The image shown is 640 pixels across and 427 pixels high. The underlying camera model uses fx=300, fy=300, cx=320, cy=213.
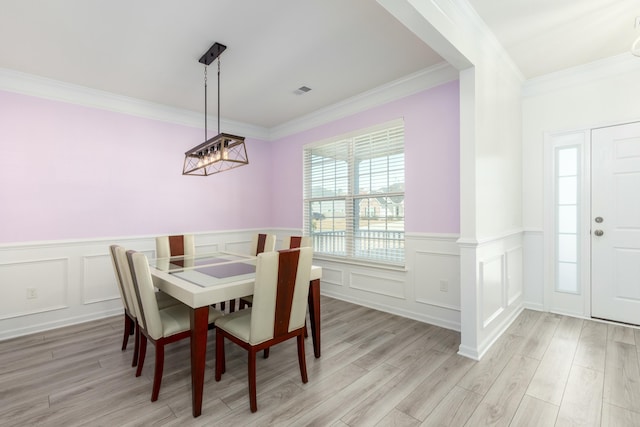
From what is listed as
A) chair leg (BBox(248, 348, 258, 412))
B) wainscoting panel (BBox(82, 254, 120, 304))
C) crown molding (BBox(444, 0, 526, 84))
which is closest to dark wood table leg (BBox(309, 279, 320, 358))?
chair leg (BBox(248, 348, 258, 412))

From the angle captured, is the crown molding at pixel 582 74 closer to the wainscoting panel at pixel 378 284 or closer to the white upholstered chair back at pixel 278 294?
the wainscoting panel at pixel 378 284

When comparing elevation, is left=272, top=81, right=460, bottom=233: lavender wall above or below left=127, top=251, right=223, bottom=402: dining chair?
above

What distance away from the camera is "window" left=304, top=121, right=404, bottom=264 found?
11.9 feet

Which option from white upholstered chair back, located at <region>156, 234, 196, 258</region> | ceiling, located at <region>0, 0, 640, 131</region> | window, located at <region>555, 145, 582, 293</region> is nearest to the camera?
ceiling, located at <region>0, 0, 640, 131</region>

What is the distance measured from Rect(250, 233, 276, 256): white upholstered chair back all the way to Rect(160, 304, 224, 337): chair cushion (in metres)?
1.29

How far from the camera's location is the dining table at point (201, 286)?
1853 mm

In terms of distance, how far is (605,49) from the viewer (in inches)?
110

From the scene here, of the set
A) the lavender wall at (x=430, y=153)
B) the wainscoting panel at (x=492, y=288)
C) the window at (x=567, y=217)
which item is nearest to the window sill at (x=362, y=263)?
the lavender wall at (x=430, y=153)

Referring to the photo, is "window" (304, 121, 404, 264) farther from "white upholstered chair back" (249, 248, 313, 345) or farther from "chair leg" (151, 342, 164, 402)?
"chair leg" (151, 342, 164, 402)

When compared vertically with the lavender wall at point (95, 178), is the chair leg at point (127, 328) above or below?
below

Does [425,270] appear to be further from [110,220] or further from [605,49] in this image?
[110,220]

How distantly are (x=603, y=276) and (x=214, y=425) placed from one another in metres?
3.88

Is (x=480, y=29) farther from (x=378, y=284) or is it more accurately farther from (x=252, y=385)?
(x=252, y=385)

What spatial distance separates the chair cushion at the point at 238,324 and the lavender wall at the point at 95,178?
2424 millimetres
